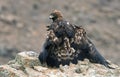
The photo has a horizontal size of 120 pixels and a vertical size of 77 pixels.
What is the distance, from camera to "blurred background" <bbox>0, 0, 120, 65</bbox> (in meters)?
29.8

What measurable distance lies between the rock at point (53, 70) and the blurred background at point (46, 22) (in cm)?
1706

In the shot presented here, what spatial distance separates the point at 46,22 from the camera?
32.2 metres

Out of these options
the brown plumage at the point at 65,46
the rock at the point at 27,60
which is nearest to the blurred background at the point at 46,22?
the rock at the point at 27,60

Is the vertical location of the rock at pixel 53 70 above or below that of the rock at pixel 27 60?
below

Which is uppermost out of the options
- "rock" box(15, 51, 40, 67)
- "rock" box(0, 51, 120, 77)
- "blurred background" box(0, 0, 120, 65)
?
"blurred background" box(0, 0, 120, 65)

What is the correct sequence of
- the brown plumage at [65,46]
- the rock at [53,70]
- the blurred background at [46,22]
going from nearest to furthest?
the rock at [53,70]
the brown plumage at [65,46]
the blurred background at [46,22]

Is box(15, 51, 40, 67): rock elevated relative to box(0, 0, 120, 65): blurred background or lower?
lower

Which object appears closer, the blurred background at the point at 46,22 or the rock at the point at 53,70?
the rock at the point at 53,70

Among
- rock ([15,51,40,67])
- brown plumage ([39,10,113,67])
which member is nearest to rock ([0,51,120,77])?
rock ([15,51,40,67])

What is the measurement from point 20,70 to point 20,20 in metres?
22.0

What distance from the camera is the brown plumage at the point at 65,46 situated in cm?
1055

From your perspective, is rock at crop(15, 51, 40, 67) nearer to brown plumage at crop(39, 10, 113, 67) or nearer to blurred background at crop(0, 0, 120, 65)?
brown plumage at crop(39, 10, 113, 67)

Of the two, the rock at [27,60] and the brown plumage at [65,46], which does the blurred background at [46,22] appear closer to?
the rock at [27,60]

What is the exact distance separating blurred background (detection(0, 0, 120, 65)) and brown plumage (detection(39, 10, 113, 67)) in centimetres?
1702
